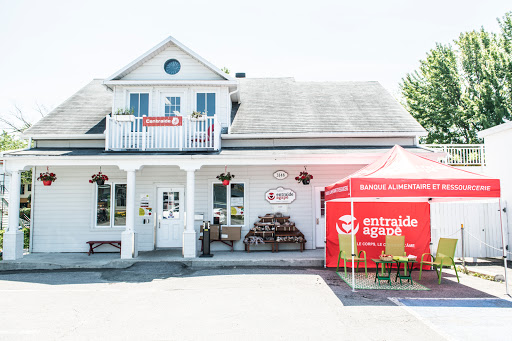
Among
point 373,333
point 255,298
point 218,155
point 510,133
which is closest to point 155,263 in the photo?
point 218,155

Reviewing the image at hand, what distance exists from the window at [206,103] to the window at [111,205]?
3.86m

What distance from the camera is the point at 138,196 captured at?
12969 mm

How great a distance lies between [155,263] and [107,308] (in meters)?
3.86

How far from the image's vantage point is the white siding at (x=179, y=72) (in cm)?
1358

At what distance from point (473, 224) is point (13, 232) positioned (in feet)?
45.4

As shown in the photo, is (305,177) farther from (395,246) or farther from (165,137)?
(165,137)

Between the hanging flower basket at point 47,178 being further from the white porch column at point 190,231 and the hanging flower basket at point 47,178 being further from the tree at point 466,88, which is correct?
the tree at point 466,88

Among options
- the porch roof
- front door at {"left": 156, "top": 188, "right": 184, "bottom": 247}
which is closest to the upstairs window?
the porch roof

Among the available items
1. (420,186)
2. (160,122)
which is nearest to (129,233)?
(160,122)

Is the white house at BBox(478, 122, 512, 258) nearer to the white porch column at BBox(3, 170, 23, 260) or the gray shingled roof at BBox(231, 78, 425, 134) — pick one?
the gray shingled roof at BBox(231, 78, 425, 134)

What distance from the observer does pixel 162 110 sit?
44.1ft

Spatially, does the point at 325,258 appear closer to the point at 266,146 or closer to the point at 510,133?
the point at 266,146

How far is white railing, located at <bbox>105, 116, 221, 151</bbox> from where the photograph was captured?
12039 mm

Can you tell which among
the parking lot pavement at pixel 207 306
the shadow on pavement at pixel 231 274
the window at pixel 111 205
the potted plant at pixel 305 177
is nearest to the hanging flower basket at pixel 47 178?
the window at pixel 111 205
